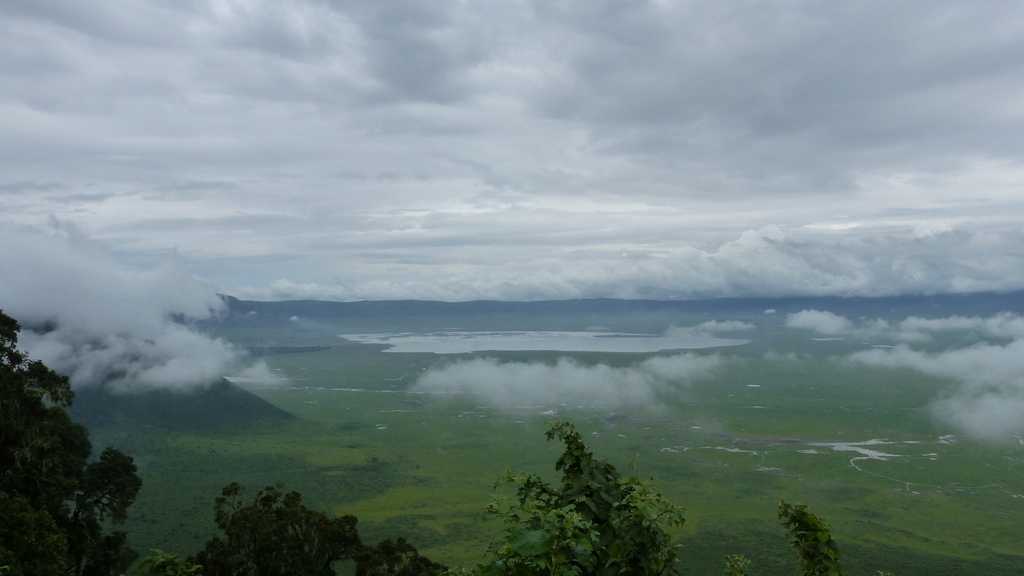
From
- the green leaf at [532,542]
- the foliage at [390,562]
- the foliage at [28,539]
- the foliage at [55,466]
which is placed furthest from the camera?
the foliage at [390,562]

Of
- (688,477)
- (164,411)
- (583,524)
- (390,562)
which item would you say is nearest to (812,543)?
(583,524)

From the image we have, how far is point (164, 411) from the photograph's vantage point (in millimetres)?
187125

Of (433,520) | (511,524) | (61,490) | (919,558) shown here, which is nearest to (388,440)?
(433,520)

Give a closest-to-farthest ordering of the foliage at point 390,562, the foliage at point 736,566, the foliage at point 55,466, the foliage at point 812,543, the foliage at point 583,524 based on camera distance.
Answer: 1. the foliage at point 583,524
2. the foliage at point 812,543
3. the foliage at point 736,566
4. the foliage at point 55,466
5. the foliage at point 390,562

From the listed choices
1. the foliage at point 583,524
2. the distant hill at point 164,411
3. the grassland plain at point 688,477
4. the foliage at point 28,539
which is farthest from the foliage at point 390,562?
the distant hill at point 164,411

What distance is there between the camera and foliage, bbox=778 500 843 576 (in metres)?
9.04

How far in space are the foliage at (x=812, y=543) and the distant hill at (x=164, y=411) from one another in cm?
18540

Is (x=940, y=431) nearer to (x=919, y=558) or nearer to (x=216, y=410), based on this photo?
(x=919, y=558)

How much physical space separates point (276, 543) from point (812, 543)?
27451 millimetres

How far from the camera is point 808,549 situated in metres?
9.24

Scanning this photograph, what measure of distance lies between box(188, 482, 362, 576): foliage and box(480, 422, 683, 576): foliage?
2396 cm

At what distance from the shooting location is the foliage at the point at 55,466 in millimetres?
30609

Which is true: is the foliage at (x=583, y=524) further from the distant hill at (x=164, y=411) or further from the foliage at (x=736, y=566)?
the distant hill at (x=164, y=411)

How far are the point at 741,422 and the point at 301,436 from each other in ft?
401
